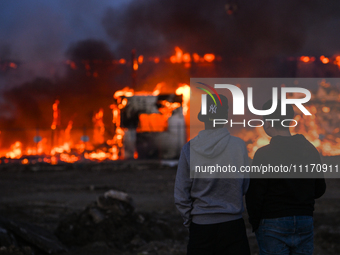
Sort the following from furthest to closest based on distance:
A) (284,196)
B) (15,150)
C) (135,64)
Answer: (135,64), (15,150), (284,196)

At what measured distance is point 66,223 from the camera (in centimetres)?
604

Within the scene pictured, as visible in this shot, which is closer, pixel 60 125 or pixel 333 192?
pixel 333 192

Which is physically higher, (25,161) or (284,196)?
(284,196)

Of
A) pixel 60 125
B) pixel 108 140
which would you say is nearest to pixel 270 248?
pixel 108 140

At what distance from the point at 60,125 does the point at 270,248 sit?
86.2ft

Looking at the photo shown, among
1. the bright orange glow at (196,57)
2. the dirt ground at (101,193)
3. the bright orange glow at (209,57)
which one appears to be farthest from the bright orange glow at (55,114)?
the bright orange glow at (209,57)

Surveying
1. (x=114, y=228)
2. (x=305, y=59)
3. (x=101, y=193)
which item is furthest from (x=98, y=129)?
(x=114, y=228)

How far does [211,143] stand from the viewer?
2453 mm

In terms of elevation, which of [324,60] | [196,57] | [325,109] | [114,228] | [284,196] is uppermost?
[196,57]

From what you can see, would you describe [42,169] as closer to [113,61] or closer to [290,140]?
[113,61]

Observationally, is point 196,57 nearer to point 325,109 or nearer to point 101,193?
point 325,109

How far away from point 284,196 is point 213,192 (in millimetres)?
477

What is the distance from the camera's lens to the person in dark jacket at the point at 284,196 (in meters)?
2.37

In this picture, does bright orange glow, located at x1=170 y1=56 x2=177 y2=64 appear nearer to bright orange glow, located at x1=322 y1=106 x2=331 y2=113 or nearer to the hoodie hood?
bright orange glow, located at x1=322 y1=106 x2=331 y2=113
